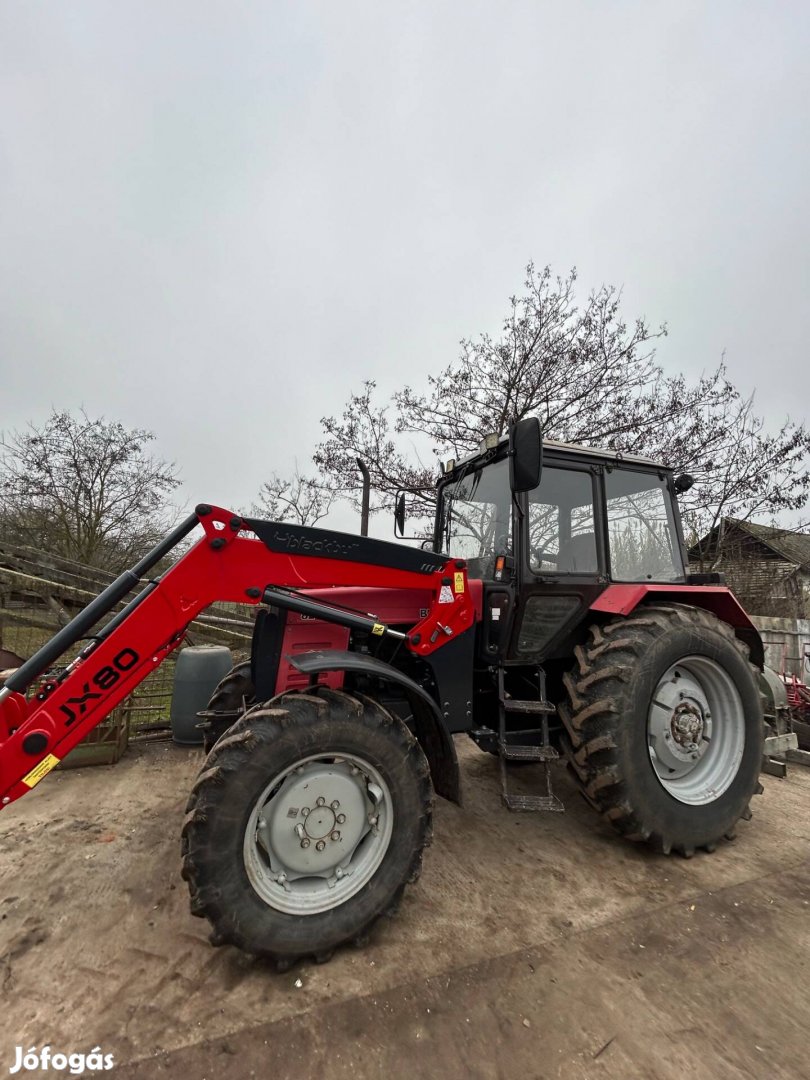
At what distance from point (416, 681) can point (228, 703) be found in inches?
53.1

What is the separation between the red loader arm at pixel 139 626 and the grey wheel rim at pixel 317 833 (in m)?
0.71

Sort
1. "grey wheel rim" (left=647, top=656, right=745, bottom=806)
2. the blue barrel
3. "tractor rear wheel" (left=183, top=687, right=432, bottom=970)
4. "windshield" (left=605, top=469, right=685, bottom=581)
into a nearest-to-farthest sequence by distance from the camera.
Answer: "tractor rear wheel" (left=183, top=687, right=432, bottom=970) < "grey wheel rim" (left=647, top=656, right=745, bottom=806) < "windshield" (left=605, top=469, right=685, bottom=581) < the blue barrel

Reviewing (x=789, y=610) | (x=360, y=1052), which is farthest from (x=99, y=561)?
(x=789, y=610)

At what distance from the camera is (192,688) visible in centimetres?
459

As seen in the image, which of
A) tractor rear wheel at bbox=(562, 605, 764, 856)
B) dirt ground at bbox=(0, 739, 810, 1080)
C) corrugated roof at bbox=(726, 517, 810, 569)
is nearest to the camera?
dirt ground at bbox=(0, 739, 810, 1080)

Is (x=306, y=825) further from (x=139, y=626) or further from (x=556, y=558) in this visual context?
(x=556, y=558)

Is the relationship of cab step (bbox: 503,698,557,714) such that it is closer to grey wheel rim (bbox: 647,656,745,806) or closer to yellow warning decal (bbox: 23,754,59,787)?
grey wheel rim (bbox: 647,656,745,806)

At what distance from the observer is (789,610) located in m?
9.12

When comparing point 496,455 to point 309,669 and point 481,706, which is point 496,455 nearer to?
point 481,706

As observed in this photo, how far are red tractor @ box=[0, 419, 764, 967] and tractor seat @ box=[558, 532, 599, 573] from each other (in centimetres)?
1

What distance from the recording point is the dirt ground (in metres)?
1.65

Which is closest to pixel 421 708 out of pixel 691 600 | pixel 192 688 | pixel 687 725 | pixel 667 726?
pixel 667 726

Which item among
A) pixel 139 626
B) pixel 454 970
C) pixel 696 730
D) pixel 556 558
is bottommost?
pixel 454 970

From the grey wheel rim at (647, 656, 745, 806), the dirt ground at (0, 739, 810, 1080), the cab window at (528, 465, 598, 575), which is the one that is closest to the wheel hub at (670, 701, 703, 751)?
the grey wheel rim at (647, 656, 745, 806)
